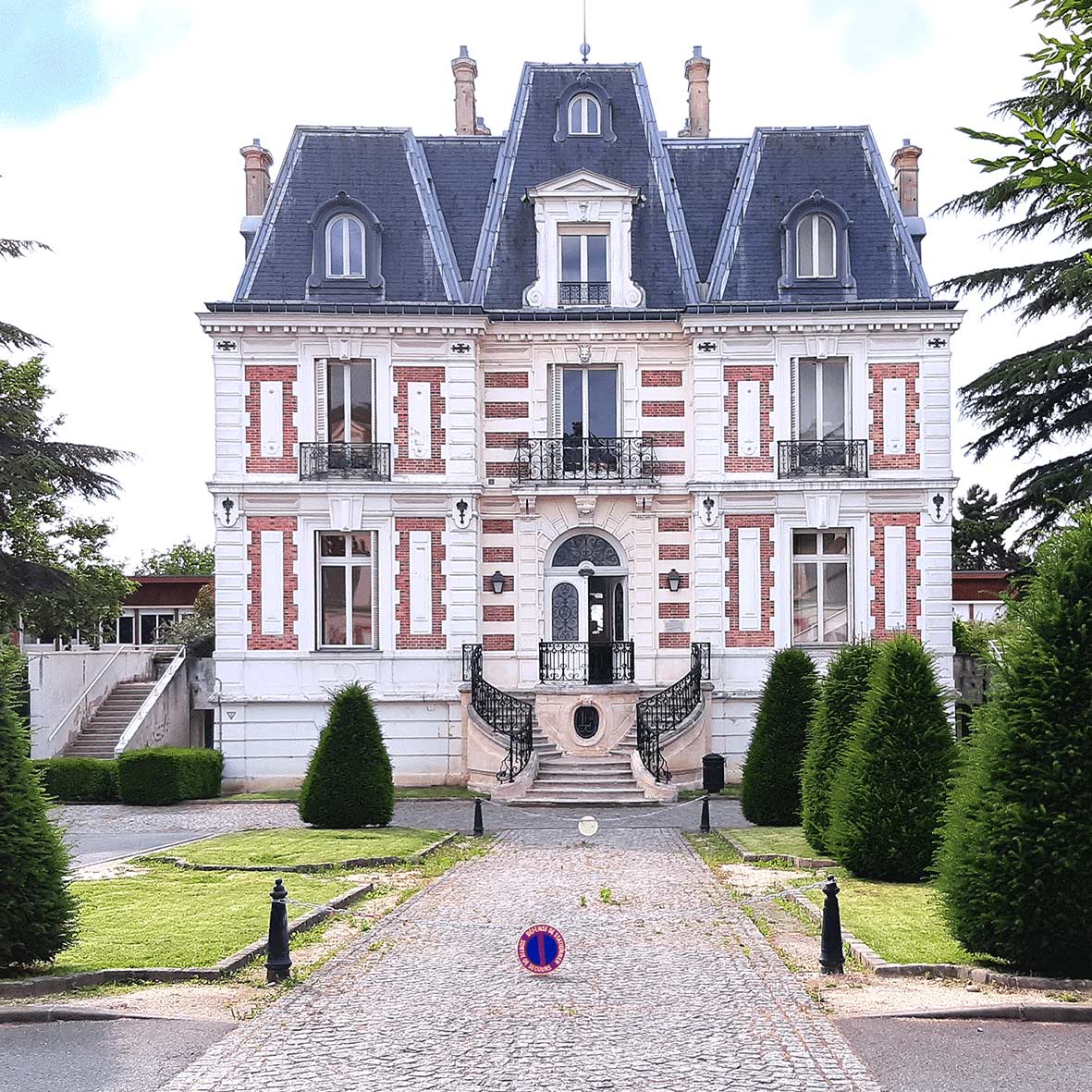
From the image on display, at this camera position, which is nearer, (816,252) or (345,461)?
(345,461)

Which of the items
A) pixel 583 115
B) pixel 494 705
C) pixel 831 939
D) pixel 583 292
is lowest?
pixel 831 939

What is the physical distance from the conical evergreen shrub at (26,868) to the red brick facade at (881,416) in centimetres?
1966

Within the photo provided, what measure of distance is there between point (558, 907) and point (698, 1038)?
4.98 metres

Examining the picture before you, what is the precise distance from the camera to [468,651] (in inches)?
1053

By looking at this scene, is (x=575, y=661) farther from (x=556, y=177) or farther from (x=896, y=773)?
(x=896, y=773)

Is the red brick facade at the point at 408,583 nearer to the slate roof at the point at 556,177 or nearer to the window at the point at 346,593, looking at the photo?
the window at the point at 346,593

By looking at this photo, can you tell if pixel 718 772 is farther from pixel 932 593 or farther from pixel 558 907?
pixel 558 907

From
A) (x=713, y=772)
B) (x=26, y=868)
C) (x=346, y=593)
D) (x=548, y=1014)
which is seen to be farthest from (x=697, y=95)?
(x=548, y=1014)

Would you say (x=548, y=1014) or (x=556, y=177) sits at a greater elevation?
(x=556, y=177)

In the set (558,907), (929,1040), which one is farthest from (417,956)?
(929,1040)

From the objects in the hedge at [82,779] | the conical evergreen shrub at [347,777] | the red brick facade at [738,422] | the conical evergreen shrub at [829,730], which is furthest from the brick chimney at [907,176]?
the hedge at [82,779]

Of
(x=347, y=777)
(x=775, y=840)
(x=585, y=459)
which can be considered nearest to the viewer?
(x=775, y=840)

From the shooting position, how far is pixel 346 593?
88.4 ft

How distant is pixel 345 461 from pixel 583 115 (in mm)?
9377
